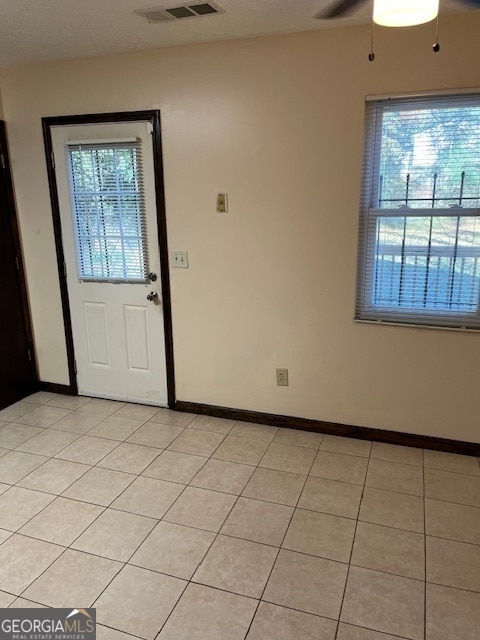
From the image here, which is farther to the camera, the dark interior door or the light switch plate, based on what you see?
the dark interior door

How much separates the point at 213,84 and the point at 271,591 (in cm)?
272

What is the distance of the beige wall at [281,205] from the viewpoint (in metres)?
2.57

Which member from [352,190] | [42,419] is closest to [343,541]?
[352,190]

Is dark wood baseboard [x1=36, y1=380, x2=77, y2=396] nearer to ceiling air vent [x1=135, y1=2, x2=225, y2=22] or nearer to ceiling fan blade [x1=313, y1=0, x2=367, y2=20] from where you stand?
ceiling air vent [x1=135, y1=2, x2=225, y2=22]

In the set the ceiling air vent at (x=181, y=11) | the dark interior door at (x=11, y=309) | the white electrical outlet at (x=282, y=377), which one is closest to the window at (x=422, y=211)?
the white electrical outlet at (x=282, y=377)

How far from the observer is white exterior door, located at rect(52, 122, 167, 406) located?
312 cm

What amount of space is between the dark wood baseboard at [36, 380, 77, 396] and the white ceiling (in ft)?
7.81

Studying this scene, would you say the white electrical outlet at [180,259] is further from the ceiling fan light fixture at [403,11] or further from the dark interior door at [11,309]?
the ceiling fan light fixture at [403,11]

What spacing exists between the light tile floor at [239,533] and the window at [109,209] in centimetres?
117

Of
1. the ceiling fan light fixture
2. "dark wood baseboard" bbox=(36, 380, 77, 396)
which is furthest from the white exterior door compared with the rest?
the ceiling fan light fixture

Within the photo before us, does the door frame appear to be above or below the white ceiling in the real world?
below

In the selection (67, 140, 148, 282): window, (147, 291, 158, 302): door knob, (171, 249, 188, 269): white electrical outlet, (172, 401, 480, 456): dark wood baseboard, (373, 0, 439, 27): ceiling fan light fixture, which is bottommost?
(172, 401, 480, 456): dark wood baseboard

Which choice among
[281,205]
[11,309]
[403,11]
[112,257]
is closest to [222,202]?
[281,205]

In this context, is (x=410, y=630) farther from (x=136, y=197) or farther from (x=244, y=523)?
(x=136, y=197)
